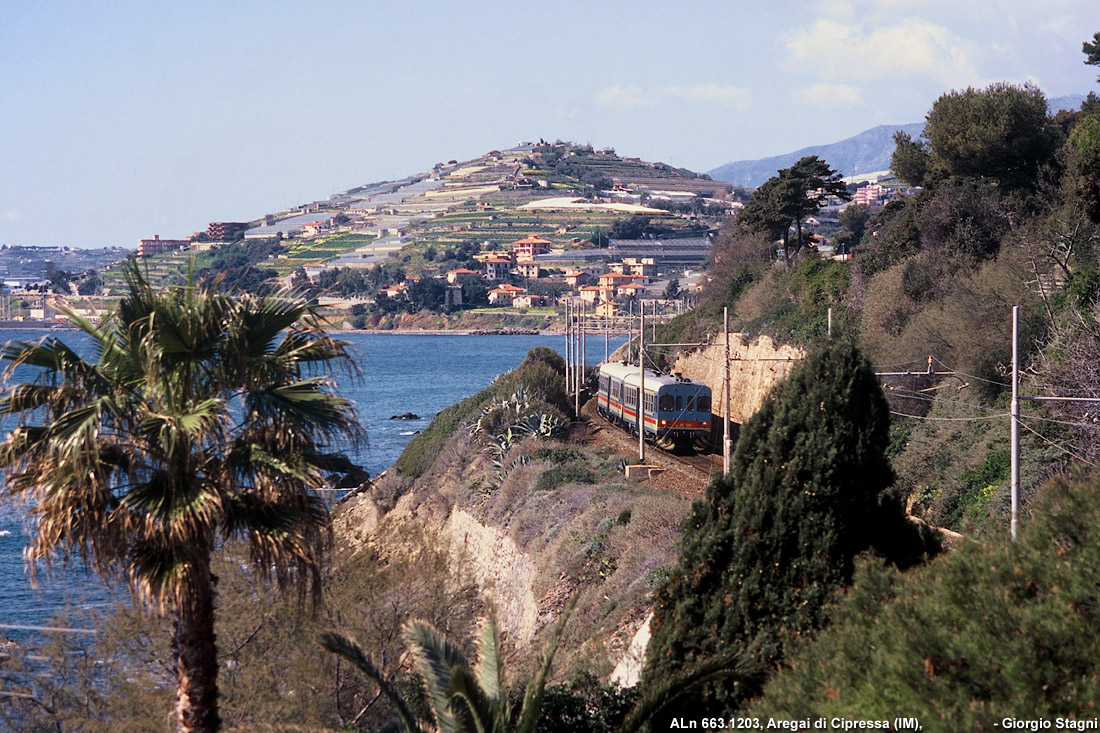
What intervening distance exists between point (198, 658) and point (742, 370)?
3939 cm

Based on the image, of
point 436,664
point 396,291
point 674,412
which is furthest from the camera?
point 396,291

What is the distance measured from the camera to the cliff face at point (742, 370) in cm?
4197

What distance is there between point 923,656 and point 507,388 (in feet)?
123

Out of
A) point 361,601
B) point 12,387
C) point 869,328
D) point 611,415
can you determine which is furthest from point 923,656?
point 611,415

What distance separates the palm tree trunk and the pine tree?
3469mm

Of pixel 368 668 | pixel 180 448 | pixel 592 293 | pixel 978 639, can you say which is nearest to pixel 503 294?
pixel 592 293

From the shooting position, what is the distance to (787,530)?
864 cm

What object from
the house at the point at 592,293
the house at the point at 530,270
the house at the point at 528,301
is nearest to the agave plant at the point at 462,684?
the house at the point at 592,293

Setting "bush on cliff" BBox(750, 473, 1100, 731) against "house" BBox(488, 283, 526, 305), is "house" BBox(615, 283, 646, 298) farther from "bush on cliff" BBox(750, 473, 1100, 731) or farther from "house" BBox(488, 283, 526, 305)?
"bush on cliff" BBox(750, 473, 1100, 731)

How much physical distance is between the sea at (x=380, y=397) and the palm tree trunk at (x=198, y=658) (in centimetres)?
97

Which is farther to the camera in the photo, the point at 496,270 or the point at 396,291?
the point at 496,270

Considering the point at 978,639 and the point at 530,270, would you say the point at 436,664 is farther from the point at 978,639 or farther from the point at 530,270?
the point at 530,270

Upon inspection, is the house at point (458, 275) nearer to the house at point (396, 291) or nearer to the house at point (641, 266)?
the house at point (396, 291)

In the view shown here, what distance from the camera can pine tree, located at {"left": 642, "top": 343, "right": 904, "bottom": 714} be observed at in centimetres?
845
